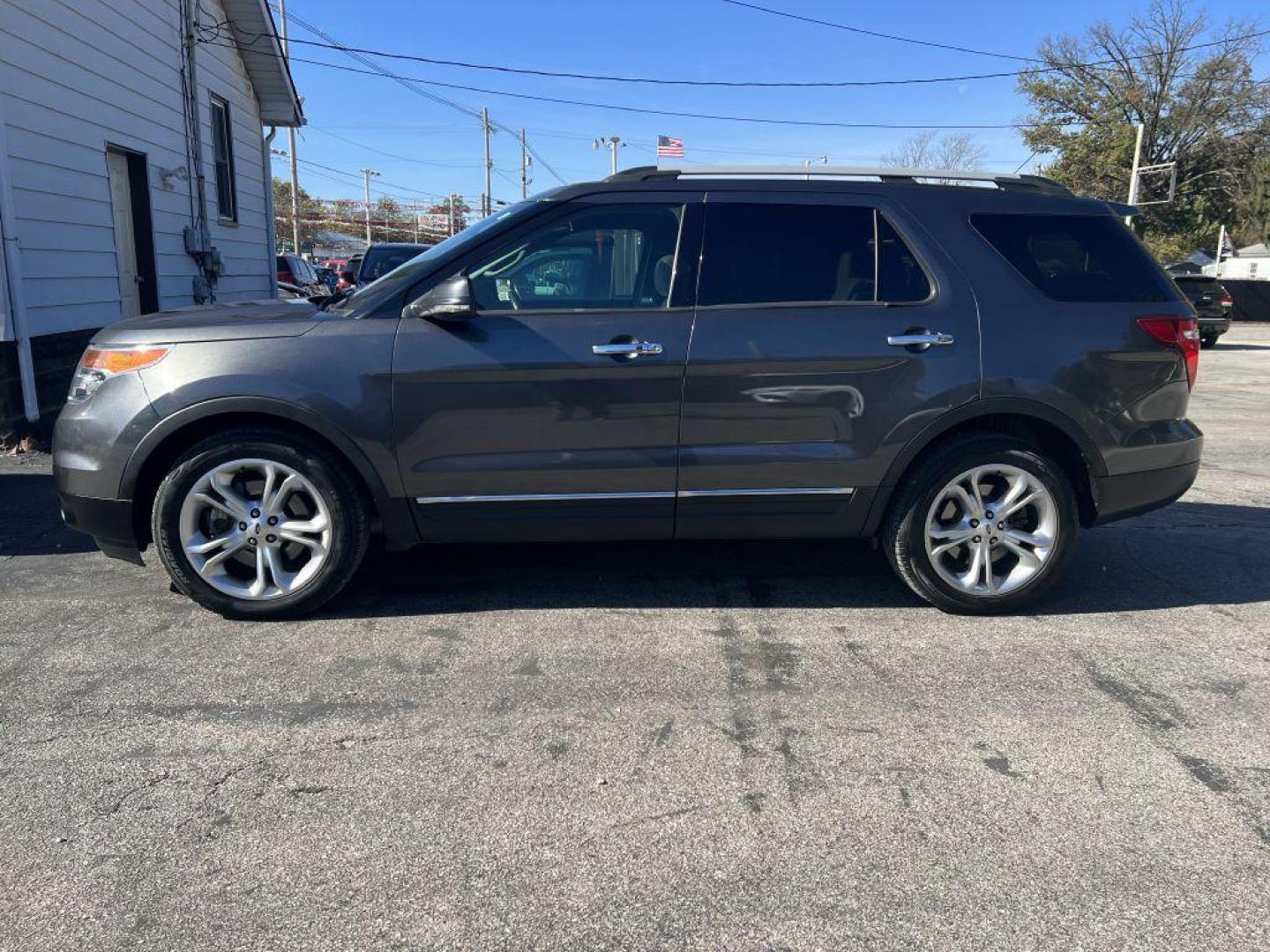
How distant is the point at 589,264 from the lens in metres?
4.13

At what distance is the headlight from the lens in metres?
3.95

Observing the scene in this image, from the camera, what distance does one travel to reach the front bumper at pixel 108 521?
13.1ft

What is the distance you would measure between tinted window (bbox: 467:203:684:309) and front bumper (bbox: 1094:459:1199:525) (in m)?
2.21

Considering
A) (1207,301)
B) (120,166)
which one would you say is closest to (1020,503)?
(120,166)

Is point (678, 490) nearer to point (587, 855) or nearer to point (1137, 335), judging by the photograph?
point (587, 855)

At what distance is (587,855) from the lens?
2566mm

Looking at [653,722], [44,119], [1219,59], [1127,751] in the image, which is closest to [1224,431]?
[1127,751]

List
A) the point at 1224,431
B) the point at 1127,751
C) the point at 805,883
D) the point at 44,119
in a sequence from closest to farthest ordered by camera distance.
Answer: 1. the point at 805,883
2. the point at 1127,751
3. the point at 44,119
4. the point at 1224,431

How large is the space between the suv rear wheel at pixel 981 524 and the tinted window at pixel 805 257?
79 centimetres

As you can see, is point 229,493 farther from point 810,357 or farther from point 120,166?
point 120,166

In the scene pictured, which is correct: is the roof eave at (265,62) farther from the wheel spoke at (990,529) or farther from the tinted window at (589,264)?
the wheel spoke at (990,529)

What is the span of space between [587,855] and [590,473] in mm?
1848

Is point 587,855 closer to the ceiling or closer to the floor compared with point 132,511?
closer to the floor

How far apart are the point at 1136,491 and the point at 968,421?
88 centimetres
